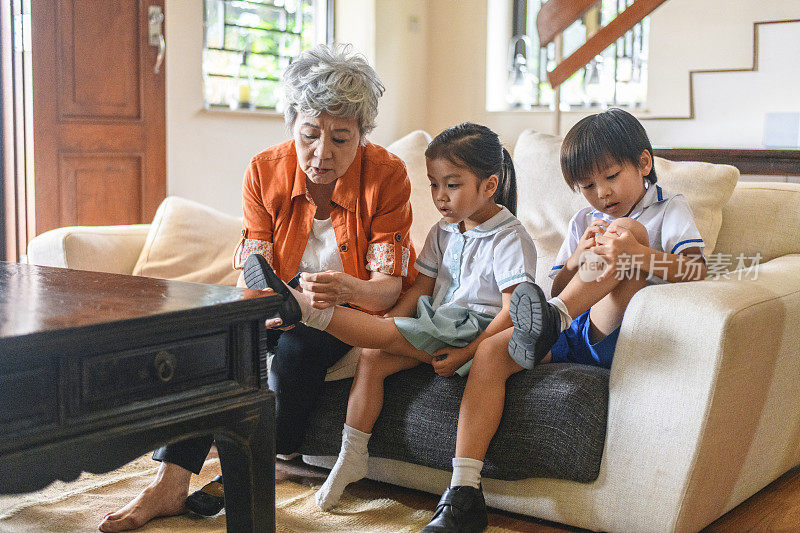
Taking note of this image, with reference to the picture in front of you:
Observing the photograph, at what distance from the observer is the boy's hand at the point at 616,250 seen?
5.28 feet

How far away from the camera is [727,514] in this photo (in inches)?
70.4

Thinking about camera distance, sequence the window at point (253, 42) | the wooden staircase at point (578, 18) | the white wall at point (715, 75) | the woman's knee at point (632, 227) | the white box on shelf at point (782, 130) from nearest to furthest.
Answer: the woman's knee at point (632, 227) < the wooden staircase at point (578, 18) < the white box on shelf at point (782, 130) < the white wall at point (715, 75) < the window at point (253, 42)

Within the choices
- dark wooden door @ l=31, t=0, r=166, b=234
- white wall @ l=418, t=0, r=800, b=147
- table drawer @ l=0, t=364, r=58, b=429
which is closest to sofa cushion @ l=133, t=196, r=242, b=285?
dark wooden door @ l=31, t=0, r=166, b=234

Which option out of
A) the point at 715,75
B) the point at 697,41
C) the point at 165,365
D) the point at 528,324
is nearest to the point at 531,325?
the point at 528,324

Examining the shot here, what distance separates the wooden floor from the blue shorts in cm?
33

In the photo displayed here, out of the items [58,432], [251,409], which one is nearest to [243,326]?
[251,409]

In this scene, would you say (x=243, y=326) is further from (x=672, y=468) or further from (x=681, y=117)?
(x=681, y=117)

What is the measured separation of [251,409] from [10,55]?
108 inches

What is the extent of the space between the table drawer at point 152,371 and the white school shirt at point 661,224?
92 cm

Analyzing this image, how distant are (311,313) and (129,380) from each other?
1.99ft

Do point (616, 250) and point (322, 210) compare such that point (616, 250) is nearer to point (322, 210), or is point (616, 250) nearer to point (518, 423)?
point (518, 423)

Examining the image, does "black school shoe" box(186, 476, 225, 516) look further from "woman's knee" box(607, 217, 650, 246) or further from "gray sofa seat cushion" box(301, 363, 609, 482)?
"woman's knee" box(607, 217, 650, 246)

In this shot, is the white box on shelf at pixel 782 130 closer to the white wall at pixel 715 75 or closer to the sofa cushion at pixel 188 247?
the white wall at pixel 715 75

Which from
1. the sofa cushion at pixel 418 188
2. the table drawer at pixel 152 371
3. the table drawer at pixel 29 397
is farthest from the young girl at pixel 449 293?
the table drawer at pixel 29 397
